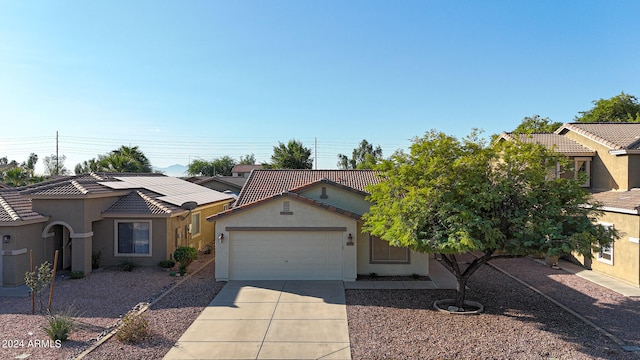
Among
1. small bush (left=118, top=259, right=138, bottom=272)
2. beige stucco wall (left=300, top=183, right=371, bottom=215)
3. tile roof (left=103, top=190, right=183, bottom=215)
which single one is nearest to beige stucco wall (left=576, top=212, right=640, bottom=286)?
beige stucco wall (left=300, top=183, right=371, bottom=215)

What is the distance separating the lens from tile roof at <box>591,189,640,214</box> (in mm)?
15029

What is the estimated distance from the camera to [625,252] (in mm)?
15312

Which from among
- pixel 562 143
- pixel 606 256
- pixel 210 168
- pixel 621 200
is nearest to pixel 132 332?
pixel 606 256

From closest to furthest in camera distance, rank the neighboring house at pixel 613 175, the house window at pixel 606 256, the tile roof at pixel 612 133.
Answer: the neighboring house at pixel 613 175, the house window at pixel 606 256, the tile roof at pixel 612 133

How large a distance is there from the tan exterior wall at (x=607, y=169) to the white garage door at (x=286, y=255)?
14153mm

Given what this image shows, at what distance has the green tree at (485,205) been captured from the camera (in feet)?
34.3

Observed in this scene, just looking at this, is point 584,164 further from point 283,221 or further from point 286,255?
point 286,255

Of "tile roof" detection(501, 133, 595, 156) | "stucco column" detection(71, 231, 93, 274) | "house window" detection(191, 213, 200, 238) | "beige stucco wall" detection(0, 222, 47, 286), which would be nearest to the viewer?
"beige stucco wall" detection(0, 222, 47, 286)

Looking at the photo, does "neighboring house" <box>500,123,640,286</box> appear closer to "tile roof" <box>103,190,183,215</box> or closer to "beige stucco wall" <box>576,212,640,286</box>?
"beige stucco wall" <box>576,212,640,286</box>

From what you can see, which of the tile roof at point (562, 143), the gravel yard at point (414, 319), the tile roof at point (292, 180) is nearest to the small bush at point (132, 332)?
the gravel yard at point (414, 319)

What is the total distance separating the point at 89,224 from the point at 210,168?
78833 millimetres

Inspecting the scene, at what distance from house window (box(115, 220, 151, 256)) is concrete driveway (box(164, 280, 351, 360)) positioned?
578 centimetres

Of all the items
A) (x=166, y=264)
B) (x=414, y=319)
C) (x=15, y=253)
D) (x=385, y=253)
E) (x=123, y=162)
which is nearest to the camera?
(x=414, y=319)

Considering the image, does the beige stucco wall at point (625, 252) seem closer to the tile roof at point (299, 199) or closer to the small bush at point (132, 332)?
the tile roof at point (299, 199)
